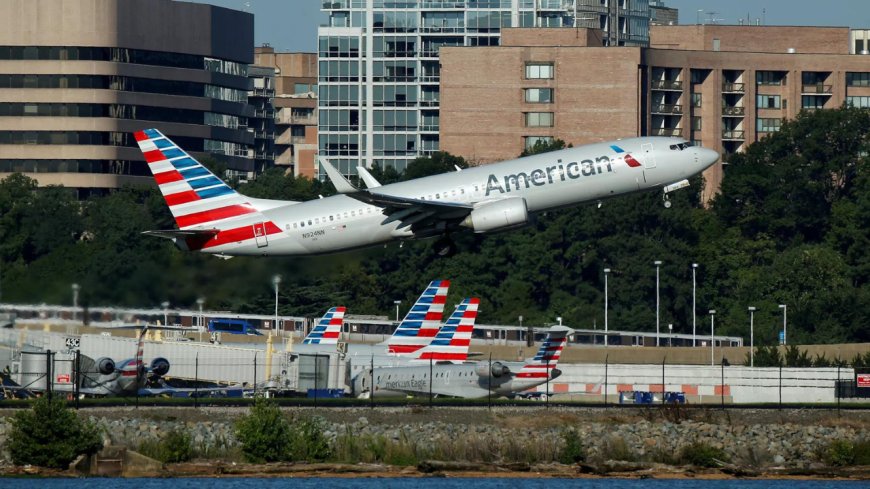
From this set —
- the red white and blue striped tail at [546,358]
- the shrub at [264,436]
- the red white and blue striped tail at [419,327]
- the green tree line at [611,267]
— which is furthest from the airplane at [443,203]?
the green tree line at [611,267]

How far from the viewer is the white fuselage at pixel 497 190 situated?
9394 centimetres

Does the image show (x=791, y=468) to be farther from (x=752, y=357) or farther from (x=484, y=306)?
(x=484, y=306)

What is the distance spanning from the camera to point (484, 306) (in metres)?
176

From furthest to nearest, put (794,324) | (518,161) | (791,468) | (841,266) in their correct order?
(841,266) → (794,324) → (518,161) → (791,468)

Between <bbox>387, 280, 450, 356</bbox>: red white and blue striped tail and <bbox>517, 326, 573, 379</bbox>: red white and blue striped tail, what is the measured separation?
11967mm

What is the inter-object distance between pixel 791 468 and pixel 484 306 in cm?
9086

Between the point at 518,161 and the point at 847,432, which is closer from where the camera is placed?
the point at 847,432

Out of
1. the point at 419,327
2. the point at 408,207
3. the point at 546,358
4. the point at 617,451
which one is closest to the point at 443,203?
the point at 408,207

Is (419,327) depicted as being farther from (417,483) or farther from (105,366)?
(417,483)

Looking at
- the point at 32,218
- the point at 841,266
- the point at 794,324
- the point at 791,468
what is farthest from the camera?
the point at 841,266

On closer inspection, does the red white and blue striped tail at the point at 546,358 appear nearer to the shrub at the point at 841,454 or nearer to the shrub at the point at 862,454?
the shrub at the point at 841,454

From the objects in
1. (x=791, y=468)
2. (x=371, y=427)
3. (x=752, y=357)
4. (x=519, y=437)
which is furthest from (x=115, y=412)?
(x=752, y=357)

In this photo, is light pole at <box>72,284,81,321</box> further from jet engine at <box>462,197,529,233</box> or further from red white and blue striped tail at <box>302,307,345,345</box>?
red white and blue striped tail at <box>302,307,345,345</box>

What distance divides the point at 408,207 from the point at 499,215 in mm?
4123
